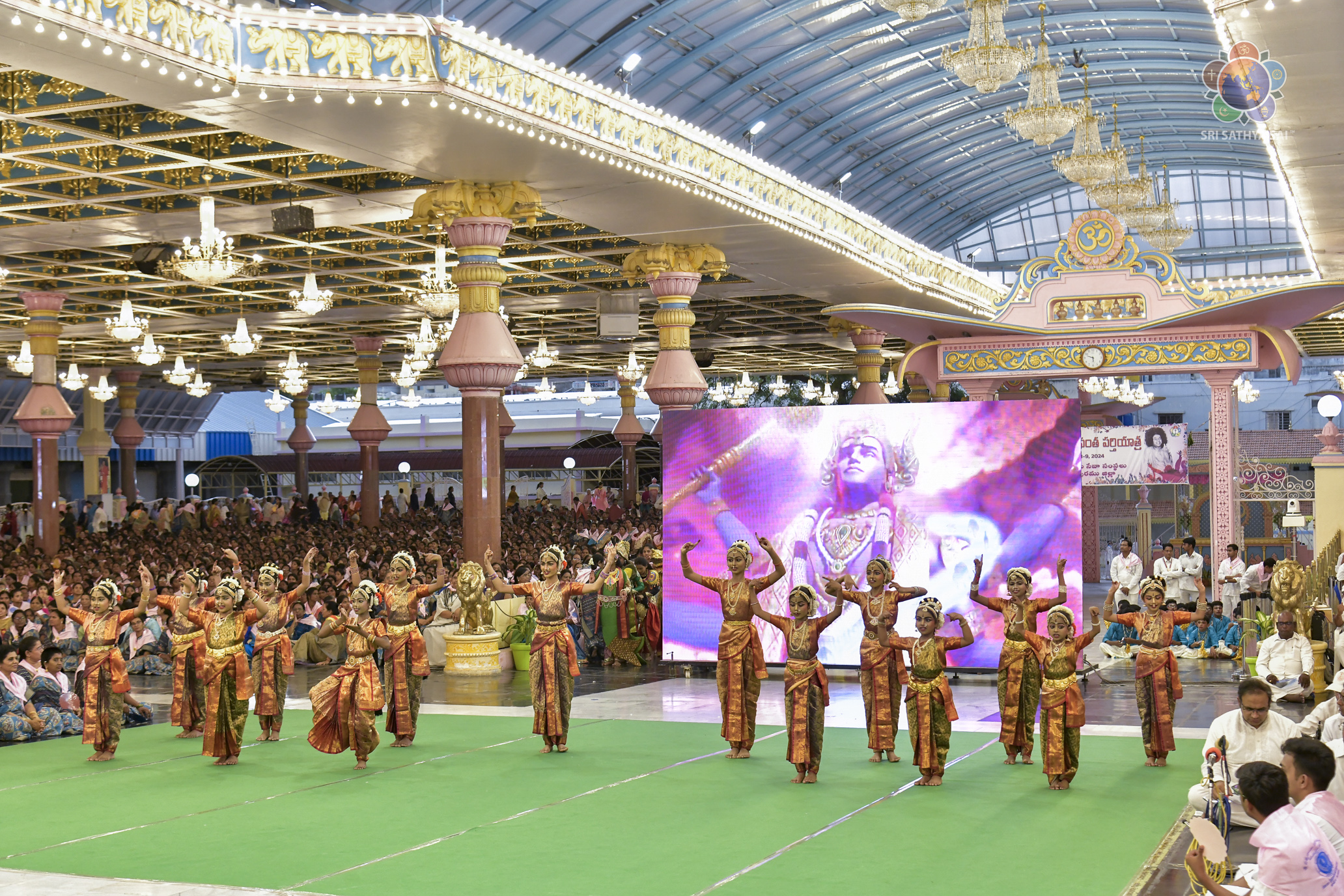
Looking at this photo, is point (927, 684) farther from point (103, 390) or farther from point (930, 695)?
point (103, 390)

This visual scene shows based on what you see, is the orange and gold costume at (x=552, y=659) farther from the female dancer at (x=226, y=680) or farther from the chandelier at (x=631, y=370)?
the chandelier at (x=631, y=370)

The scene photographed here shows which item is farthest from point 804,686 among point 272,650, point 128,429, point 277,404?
point 277,404

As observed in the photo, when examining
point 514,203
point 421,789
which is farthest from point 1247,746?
point 514,203

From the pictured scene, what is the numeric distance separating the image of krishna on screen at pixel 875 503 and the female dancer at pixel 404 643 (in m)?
3.40

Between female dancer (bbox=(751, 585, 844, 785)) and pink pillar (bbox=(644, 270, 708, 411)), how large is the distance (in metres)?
7.07

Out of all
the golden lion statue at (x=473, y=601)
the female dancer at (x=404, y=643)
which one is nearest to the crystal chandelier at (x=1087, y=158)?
the golden lion statue at (x=473, y=601)

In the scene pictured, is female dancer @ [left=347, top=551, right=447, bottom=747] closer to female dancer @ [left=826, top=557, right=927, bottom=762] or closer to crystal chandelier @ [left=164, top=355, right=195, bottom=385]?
female dancer @ [left=826, top=557, right=927, bottom=762]

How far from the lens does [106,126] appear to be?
10555 millimetres

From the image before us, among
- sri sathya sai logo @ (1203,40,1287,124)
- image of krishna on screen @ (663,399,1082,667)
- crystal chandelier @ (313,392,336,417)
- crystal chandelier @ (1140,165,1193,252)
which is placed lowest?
image of krishna on screen @ (663,399,1082,667)

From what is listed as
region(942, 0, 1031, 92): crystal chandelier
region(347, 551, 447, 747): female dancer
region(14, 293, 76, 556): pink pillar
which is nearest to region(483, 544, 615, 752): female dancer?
region(347, 551, 447, 747): female dancer

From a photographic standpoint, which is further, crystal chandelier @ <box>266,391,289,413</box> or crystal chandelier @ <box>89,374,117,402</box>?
crystal chandelier @ <box>266,391,289,413</box>

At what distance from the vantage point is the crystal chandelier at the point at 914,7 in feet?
34.2

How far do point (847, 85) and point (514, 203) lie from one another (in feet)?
24.5

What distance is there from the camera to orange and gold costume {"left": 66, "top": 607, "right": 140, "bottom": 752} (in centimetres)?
848
